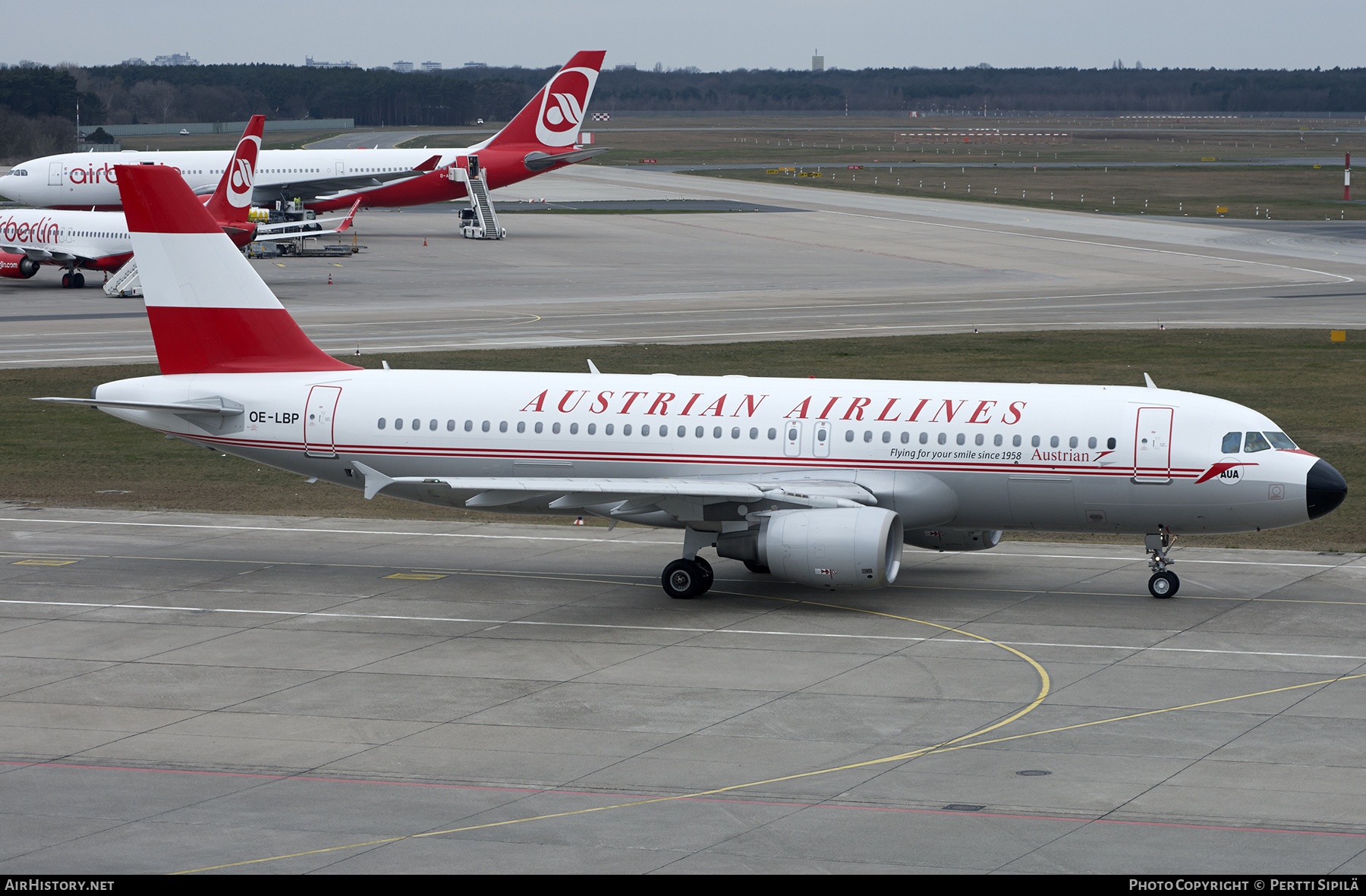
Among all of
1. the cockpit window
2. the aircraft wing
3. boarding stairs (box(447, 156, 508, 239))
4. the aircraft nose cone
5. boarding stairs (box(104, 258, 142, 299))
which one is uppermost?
boarding stairs (box(447, 156, 508, 239))

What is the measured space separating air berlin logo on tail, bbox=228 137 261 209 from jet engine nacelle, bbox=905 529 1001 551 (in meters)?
56.7

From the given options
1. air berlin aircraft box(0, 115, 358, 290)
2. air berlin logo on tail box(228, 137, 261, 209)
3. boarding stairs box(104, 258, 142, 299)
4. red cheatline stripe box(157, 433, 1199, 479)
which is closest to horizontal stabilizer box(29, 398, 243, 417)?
red cheatline stripe box(157, 433, 1199, 479)

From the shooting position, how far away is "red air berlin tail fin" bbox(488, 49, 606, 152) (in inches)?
4358

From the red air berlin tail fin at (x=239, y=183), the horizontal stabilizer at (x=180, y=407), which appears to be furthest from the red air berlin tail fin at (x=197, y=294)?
the red air berlin tail fin at (x=239, y=183)

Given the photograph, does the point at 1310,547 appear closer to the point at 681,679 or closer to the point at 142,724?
the point at 681,679

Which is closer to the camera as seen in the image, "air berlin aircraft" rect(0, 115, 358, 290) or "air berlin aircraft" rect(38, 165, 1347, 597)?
"air berlin aircraft" rect(38, 165, 1347, 597)

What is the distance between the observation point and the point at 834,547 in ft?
97.1

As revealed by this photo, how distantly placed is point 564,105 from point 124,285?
3856 centimetres

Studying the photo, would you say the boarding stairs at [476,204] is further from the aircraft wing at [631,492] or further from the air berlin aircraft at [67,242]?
the aircraft wing at [631,492]

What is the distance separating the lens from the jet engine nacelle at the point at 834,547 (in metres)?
29.5

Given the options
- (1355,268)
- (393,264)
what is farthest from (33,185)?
(1355,268)

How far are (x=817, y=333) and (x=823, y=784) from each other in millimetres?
50123

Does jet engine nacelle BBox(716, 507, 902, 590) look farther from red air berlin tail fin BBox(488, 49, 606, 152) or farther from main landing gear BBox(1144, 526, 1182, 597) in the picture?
red air berlin tail fin BBox(488, 49, 606, 152)

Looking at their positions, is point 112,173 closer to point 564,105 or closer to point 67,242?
point 67,242
